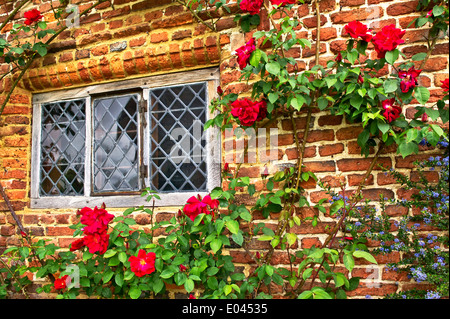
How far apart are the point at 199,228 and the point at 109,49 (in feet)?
5.16

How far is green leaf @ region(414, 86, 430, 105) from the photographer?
1.79 meters

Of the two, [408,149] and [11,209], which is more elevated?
[408,149]

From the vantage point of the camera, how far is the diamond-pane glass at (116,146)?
2.64 m

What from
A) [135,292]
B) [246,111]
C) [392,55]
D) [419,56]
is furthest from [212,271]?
[419,56]

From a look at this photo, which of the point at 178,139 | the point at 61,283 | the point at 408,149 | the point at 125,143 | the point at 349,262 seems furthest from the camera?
the point at 125,143

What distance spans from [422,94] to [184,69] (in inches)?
62.2

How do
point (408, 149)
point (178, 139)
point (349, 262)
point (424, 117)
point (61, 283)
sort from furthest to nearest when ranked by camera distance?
point (178, 139)
point (61, 283)
point (424, 117)
point (408, 149)
point (349, 262)

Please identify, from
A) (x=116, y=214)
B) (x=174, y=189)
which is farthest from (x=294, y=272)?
(x=116, y=214)

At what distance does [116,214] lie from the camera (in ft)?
8.36

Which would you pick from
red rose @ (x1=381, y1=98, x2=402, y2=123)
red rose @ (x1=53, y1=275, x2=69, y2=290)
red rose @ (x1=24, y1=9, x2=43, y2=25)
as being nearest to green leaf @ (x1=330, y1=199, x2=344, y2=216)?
red rose @ (x1=381, y1=98, x2=402, y2=123)

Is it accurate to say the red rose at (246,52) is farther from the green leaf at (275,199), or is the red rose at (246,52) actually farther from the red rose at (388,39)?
the green leaf at (275,199)

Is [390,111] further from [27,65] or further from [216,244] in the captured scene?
[27,65]

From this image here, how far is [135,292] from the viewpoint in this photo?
6.83 ft

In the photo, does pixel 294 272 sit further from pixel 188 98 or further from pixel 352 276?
pixel 188 98
